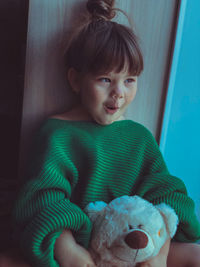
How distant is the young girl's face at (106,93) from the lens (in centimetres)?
83

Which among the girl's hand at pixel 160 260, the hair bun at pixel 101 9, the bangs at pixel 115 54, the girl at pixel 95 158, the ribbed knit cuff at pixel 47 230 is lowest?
the girl's hand at pixel 160 260

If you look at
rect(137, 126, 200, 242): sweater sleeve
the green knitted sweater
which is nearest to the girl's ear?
the green knitted sweater

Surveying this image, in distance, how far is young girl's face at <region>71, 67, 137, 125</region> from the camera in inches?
32.6

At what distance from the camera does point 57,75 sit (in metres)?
0.96

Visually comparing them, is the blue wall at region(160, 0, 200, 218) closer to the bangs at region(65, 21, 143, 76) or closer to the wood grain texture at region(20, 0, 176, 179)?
the wood grain texture at region(20, 0, 176, 179)

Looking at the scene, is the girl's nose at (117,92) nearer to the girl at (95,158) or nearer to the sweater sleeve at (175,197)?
the girl at (95,158)

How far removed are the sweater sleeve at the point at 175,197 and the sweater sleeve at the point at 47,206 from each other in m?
0.20

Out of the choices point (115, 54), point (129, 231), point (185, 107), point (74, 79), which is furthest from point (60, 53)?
point (129, 231)

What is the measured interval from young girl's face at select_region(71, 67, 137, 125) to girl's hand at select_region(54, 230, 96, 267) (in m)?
0.34

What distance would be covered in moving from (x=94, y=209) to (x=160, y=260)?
0.21 metres

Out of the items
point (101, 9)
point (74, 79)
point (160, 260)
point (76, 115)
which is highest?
point (101, 9)

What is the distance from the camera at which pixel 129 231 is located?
0.68m

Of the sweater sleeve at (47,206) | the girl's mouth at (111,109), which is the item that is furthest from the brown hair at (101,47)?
the sweater sleeve at (47,206)

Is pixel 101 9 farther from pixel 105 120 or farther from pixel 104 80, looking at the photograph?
pixel 105 120
